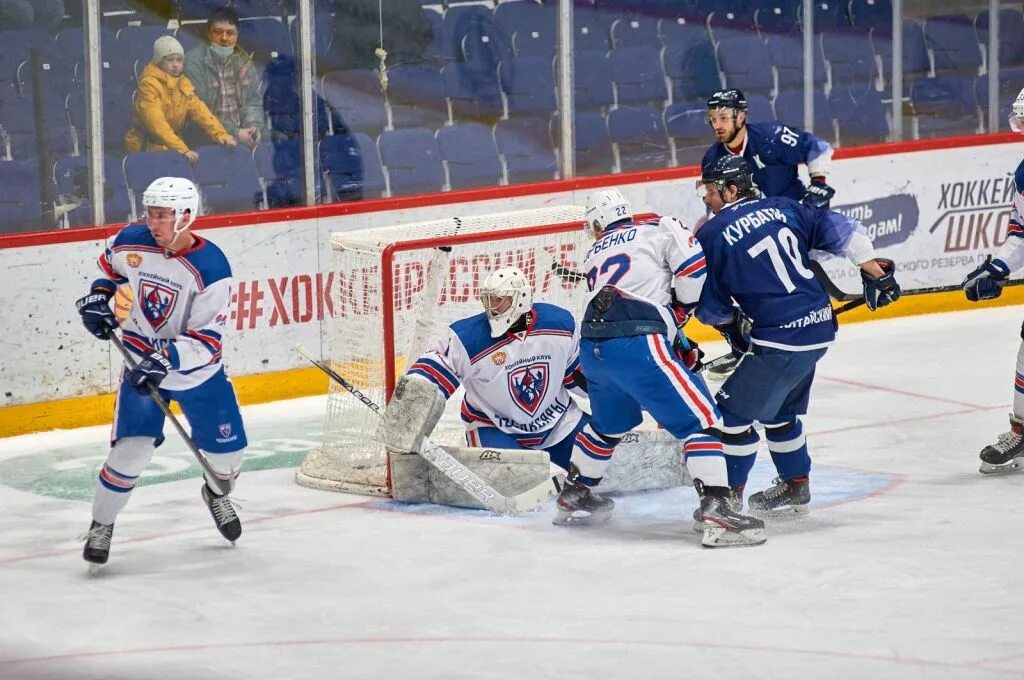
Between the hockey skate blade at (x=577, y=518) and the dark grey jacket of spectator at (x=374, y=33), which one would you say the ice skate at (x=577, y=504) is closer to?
the hockey skate blade at (x=577, y=518)

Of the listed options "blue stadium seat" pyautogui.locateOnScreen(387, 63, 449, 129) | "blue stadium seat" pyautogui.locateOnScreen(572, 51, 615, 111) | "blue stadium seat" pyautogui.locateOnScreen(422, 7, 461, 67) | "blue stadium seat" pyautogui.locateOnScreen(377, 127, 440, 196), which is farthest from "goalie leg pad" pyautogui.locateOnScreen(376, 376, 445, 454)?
"blue stadium seat" pyautogui.locateOnScreen(572, 51, 615, 111)

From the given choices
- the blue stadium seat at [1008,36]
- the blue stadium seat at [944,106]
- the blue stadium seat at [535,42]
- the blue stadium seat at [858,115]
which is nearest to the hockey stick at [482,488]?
the blue stadium seat at [535,42]

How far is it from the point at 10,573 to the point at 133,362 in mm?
753

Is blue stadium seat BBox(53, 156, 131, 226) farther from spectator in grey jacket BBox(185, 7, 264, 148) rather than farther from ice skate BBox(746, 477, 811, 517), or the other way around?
ice skate BBox(746, 477, 811, 517)

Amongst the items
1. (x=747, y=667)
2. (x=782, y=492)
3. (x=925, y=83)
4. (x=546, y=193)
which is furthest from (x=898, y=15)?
(x=747, y=667)

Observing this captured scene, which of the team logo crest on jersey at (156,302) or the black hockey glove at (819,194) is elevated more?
the black hockey glove at (819,194)

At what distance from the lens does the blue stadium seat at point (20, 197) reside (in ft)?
24.4

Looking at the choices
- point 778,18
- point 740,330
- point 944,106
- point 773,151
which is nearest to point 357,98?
point 773,151

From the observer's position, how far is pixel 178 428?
5484 millimetres

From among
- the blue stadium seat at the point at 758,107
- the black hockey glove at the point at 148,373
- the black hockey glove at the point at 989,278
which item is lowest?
the black hockey glove at the point at 148,373

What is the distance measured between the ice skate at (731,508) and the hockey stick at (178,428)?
57.0 inches

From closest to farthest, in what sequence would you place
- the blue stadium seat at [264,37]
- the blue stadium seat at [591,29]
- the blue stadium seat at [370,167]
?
the blue stadium seat at [264,37] → the blue stadium seat at [370,167] → the blue stadium seat at [591,29]

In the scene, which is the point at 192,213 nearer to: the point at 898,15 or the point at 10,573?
the point at 10,573

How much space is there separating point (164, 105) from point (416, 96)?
1.38 meters
